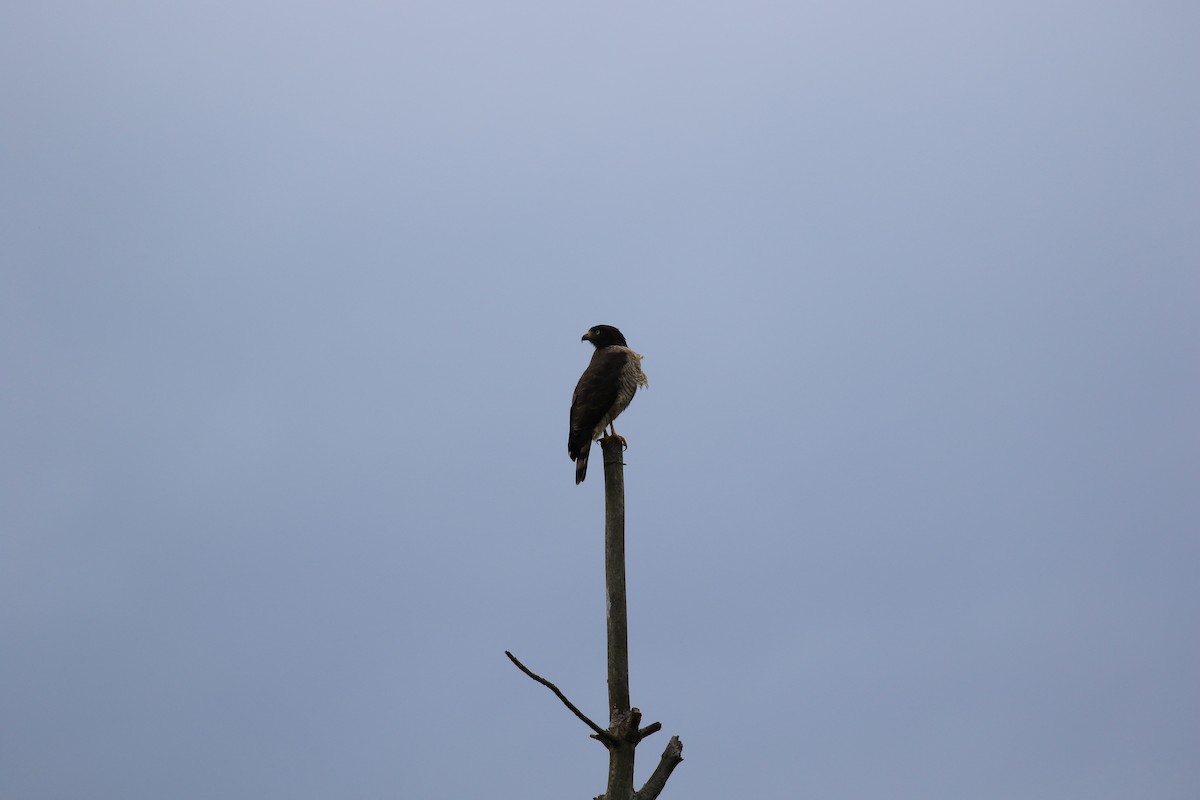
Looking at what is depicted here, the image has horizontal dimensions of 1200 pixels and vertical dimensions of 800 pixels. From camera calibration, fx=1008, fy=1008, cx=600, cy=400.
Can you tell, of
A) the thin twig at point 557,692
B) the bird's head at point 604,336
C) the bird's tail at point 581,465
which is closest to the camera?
the thin twig at point 557,692

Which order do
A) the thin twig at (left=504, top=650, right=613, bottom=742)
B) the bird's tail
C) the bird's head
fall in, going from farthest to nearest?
the bird's head, the bird's tail, the thin twig at (left=504, top=650, right=613, bottom=742)

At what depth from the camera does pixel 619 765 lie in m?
6.68

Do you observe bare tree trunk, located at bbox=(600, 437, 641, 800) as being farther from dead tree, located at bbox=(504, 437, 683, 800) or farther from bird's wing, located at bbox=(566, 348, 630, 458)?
bird's wing, located at bbox=(566, 348, 630, 458)

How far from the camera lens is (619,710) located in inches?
265

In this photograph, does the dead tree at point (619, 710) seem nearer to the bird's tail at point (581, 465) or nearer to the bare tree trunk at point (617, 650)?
the bare tree trunk at point (617, 650)

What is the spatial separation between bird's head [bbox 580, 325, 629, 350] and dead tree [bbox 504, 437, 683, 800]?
4.68 meters

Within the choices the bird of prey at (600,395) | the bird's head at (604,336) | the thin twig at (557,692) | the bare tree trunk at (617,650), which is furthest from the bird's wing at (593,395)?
the thin twig at (557,692)

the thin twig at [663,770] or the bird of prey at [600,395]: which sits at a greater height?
the bird of prey at [600,395]

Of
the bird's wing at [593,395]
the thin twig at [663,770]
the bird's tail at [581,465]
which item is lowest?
the thin twig at [663,770]

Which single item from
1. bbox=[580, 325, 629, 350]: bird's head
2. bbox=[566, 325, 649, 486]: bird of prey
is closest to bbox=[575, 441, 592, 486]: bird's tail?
bbox=[566, 325, 649, 486]: bird of prey

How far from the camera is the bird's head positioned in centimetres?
1169

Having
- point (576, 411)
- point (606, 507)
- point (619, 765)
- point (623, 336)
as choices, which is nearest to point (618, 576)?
point (606, 507)

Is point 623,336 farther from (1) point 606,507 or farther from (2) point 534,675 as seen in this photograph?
(2) point 534,675

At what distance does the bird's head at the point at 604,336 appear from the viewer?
11688 millimetres
